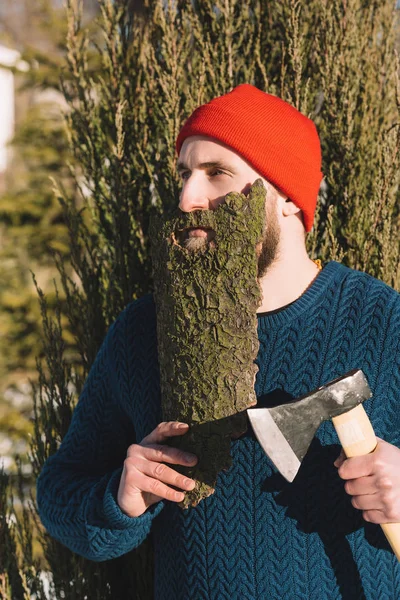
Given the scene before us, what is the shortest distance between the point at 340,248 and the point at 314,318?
81 cm

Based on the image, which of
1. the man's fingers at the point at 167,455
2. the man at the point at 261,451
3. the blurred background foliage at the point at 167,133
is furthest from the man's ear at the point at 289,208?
the man's fingers at the point at 167,455

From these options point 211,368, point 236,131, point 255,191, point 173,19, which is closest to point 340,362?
point 211,368

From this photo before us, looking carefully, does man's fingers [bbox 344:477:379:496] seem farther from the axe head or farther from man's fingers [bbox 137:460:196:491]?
man's fingers [bbox 137:460:196:491]

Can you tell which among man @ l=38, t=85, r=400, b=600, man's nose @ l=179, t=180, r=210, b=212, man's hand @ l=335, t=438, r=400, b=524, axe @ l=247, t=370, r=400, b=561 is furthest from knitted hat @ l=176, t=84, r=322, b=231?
man's hand @ l=335, t=438, r=400, b=524

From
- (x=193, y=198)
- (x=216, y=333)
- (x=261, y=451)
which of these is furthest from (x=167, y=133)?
(x=261, y=451)

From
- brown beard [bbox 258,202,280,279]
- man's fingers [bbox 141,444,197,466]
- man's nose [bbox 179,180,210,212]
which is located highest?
man's nose [bbox 179,180,210,212]

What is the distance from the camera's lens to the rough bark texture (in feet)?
5.55

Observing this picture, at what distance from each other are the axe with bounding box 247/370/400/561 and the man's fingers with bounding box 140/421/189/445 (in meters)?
0.24

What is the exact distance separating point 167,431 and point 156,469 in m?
0.11

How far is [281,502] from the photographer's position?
1.84 metres

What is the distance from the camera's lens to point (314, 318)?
200cm

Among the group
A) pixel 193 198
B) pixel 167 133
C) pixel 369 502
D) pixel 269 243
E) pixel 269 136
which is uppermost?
pixel 167 133

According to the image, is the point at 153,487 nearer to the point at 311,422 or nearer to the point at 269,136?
the point at 311,422

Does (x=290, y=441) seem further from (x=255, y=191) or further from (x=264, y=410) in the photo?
(x=255, y=191)
